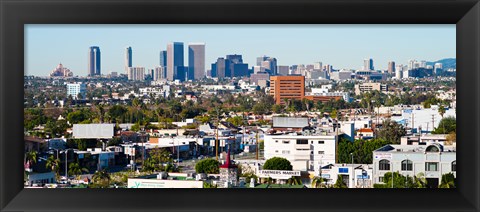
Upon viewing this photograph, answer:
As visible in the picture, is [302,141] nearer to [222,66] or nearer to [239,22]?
[222,66]

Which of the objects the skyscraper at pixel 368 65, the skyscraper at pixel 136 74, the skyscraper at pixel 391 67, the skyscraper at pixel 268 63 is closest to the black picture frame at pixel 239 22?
the skyscraper at pixel 136 74

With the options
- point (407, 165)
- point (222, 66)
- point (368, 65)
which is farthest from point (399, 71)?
point (407, 165)

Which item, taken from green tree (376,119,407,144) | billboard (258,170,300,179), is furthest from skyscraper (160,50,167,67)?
billboard (258,170,300,179)

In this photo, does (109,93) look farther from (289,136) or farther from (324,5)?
(324,5)

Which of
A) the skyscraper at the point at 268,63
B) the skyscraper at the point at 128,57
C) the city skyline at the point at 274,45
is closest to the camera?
the skyscraper at the point at 128,57

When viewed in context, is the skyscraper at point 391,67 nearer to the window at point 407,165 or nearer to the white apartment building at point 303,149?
the white apartment building at point 303,149
